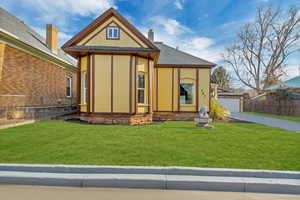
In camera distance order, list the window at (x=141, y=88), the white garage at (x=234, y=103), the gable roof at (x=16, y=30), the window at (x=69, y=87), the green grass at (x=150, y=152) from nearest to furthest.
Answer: the green grass at (x=150, y=152) < the gable roof at (x=16, y=30) < the window at (x=141, y=88) < the window at (x=69, y=87) < the white garage at (x=234, y=103)

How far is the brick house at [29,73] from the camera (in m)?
8.40

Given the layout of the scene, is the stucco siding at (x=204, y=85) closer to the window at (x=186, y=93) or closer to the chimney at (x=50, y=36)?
the window at (x=186, y=93)

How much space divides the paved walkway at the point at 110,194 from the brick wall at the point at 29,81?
6.89 m

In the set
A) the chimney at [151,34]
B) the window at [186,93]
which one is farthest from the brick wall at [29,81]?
the window at [186,93]

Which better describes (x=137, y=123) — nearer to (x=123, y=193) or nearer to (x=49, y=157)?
(x=49, y=157)

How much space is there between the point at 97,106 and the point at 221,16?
44.1ft

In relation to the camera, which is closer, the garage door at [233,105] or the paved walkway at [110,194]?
the paved walkway at [110,194]

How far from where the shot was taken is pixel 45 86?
11.4 metres

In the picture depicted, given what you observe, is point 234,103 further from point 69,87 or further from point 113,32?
point 69,87

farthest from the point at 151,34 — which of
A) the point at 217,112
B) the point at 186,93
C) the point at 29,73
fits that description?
the point at 29,73

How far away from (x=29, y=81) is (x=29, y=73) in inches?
20.2

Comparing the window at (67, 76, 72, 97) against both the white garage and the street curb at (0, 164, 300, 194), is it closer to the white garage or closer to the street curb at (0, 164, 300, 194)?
the street curb at (0, 164, 300, 194)

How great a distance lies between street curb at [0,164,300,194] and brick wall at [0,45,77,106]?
6.51 metres

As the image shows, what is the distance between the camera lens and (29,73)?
997 centimetres
